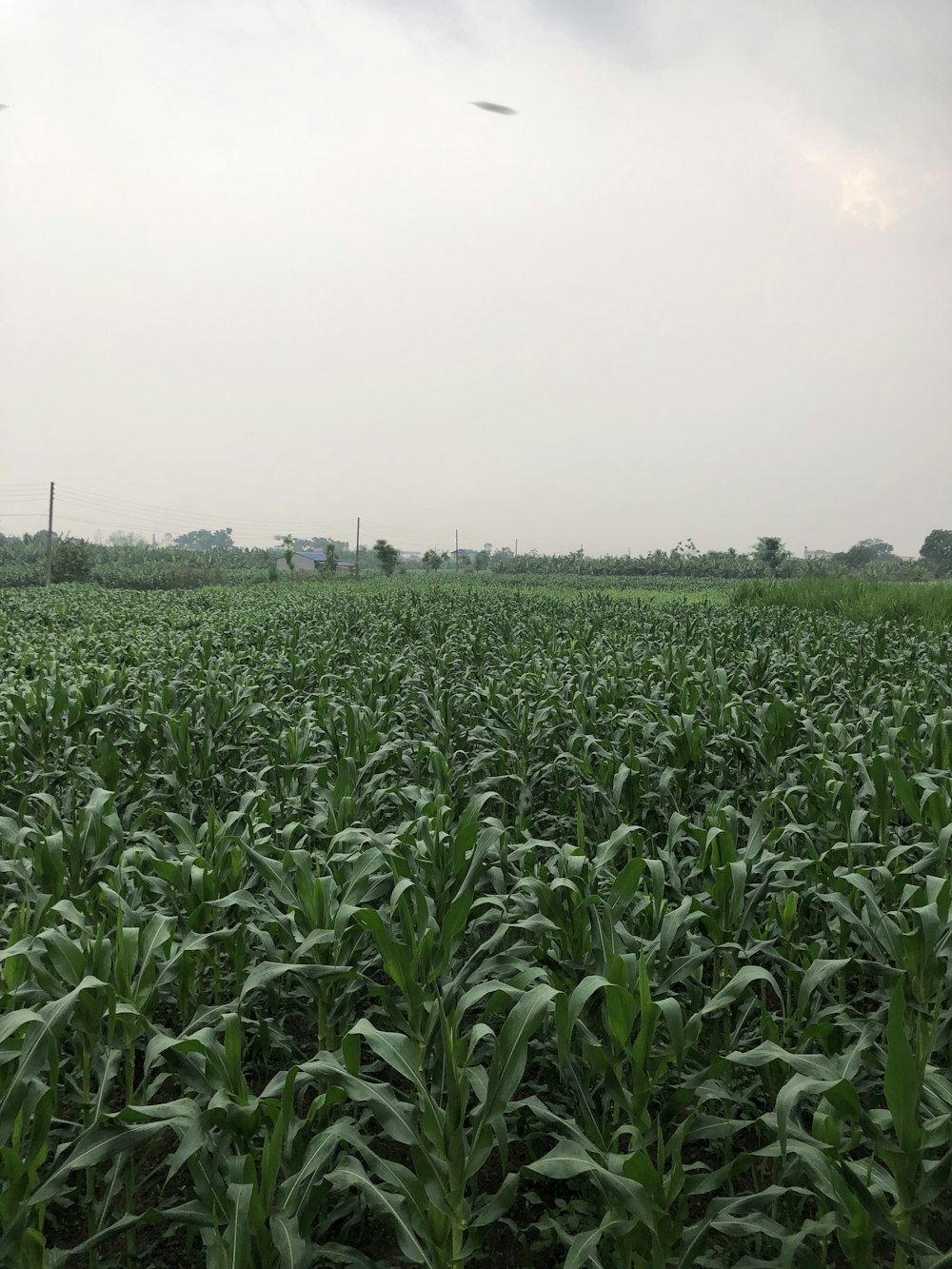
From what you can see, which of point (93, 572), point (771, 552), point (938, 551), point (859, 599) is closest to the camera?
point (859, 599)

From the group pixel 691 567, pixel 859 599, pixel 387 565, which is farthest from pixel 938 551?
pixel 859 599

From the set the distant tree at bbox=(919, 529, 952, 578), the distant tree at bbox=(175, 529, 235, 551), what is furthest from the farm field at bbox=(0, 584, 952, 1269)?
the distant tree at bbox=(175, 529, 235, 551)

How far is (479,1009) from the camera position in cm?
339

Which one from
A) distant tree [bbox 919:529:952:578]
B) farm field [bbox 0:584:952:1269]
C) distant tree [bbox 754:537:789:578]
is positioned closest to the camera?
farm field [bbox 0:584:952:1269]

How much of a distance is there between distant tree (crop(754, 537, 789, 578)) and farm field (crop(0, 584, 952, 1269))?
5903cm

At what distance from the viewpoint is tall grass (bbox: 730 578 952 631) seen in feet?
53.7

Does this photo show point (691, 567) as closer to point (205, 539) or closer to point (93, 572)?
point (93, 572)

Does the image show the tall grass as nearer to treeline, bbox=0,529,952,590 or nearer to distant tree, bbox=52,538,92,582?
treeline, bbox=0,529,952,590

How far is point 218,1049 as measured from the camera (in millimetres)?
1997

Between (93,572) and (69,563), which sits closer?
(69,563)

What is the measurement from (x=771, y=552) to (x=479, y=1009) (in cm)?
6346

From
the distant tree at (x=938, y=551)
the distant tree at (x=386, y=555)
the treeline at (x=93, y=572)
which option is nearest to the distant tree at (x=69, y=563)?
the treeline at (x=93, y=572)

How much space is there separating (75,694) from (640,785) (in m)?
5.00

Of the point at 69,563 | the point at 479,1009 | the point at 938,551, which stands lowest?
the point at 479,1009
